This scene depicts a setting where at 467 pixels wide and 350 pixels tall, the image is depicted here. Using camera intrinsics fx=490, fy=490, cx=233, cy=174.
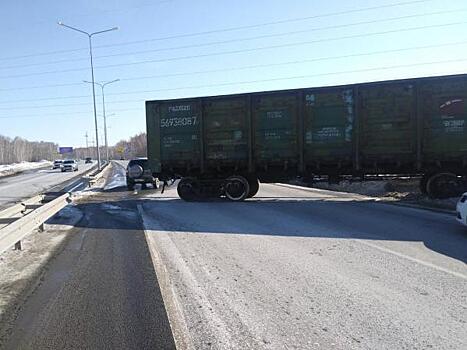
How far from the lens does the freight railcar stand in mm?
15727

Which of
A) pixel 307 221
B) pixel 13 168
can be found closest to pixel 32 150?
pixel 13 168

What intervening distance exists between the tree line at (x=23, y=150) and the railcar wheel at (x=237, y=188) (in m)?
140

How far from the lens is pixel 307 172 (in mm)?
17641

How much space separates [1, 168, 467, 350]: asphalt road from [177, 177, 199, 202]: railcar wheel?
7648 mm

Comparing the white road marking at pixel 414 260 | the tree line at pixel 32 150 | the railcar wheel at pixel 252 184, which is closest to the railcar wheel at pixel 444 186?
the railcar wheel at pixel 252 184

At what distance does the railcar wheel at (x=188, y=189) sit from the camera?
18844 millimetres

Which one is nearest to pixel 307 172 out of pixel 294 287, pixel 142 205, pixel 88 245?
pixel 142 205

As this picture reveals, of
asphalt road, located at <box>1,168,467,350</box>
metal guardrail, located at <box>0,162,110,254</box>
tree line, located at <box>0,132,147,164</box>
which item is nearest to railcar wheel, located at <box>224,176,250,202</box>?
metal guardrail, located at <box>0,162,110,254</box>

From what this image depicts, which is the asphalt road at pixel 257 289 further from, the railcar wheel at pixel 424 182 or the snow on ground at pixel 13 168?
the snow on ground at pixel 13 168

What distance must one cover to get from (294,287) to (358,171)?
1179 cm

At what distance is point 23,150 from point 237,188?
545 ft

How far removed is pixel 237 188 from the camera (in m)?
18.3

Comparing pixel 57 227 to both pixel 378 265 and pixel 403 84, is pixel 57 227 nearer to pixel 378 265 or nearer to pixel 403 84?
pixel 378 265

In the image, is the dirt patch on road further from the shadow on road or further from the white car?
the white car
